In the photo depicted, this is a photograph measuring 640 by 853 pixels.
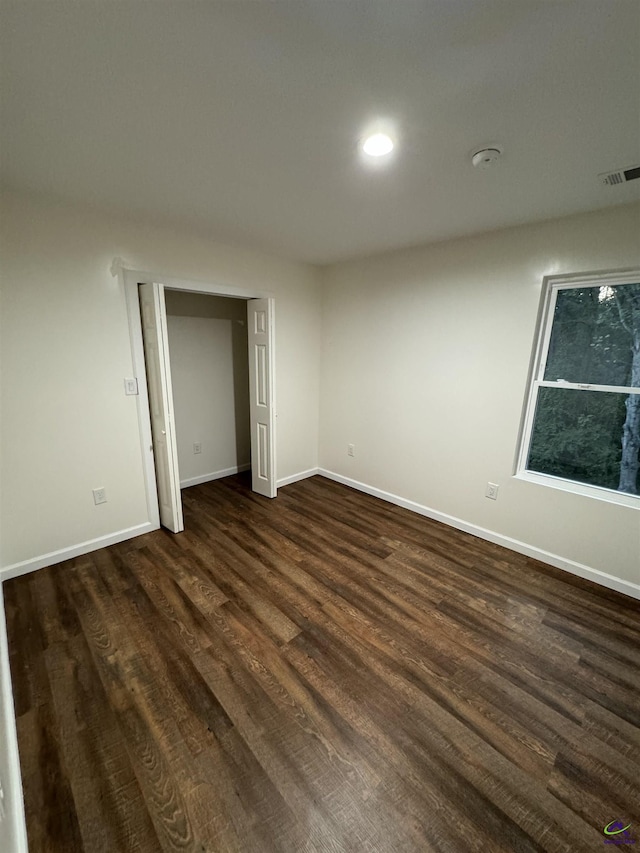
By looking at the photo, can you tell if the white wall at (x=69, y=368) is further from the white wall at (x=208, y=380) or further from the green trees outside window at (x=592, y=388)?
the green trees outside window at (x=592, y=388)

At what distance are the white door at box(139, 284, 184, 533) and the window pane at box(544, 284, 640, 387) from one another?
287 centimetres

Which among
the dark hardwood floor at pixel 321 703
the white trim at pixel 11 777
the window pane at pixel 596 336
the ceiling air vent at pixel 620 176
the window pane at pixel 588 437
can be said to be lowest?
the dark hardwood floor at pixel 321 703

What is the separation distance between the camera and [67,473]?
238cm

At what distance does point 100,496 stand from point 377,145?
2.85 meters

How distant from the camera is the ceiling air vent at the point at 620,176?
1.58m

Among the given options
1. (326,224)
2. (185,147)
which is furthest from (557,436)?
A: (185,147)

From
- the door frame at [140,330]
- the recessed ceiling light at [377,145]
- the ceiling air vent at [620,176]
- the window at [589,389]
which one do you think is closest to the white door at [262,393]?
the door frame at [140,330]

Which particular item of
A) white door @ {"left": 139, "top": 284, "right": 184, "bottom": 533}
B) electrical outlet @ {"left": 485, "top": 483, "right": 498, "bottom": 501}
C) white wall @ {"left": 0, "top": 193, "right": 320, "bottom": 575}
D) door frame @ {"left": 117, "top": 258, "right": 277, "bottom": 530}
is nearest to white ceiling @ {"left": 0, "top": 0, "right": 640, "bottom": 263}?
white wall @ {"left": 0, "top": 193, "right": 320, "bottom": 575}

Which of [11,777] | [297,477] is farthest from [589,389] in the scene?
[11,777]

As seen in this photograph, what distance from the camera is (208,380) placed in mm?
3770

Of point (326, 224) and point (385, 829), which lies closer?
point (385, 829)

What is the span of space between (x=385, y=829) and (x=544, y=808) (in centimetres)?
59

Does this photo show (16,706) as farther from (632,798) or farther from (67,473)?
(632,798)

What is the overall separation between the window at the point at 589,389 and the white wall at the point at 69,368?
2739mm
